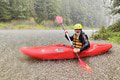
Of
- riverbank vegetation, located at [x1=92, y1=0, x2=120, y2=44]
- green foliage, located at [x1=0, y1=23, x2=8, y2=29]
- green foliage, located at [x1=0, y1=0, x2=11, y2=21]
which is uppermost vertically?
riverbank vegetation, located at [x1=92, y1=0, x2=120, y2=44]

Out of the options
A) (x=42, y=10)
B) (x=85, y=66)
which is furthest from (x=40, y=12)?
(x=85, y=66)

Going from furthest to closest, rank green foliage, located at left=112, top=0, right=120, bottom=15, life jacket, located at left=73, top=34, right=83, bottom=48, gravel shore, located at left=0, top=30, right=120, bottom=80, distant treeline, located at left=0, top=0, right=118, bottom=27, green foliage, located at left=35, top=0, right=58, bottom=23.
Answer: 1. green foliage, located at left=35, top=0, right=58, bottom=23
2. distant treeline, located at left=0, top=0, right=118, bottom=27
3. green foliage, located at left=112, top=0, right=120, bottom=15
4. life jacket, located at left=73, top=34, right=83, bottom=48
5. gravel shore, located at left=0, top=30, right=120, bottom=80

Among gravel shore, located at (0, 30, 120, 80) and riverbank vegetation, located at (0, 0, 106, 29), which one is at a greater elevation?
gravel shore, located at (0, 30, 120, 80)

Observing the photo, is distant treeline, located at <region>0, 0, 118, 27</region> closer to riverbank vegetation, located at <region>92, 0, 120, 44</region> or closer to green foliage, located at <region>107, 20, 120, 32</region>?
riverbank vegetation, located at <region>92, 0, 120, 44</region>

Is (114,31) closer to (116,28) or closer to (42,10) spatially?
(116,28)

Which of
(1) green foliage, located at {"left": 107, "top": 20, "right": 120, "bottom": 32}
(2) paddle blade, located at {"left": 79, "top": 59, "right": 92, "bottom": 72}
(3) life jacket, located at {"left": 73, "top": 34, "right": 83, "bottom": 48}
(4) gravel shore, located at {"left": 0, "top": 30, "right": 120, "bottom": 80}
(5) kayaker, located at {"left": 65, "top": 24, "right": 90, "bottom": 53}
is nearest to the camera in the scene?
(4) gravel shore, located at {"left": 0, "top": 30, "right": 120, "bottom": 80}

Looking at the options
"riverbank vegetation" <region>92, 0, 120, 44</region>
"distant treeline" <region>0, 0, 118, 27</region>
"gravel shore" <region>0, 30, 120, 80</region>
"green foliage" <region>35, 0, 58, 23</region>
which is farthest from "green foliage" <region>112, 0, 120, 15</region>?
"green foliage" <region>35, 0, 58, 23</region>

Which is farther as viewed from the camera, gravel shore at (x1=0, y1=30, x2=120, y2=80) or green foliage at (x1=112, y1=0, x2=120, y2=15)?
green foliage at (x1=112, y1=0, x2=120, y2=15)

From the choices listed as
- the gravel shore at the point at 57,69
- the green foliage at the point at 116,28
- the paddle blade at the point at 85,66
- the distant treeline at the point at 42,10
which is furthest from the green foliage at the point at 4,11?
the paddle blade at the point at 85,66

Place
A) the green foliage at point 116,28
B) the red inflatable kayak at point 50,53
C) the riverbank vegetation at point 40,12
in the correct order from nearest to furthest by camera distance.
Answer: the red inflatable kayak at point 50,53 < the green foliage at point 116,28 < the riverbank vegetation at point 40,12

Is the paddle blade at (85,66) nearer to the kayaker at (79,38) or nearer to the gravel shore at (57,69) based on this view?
the gravel shore at (57,69)

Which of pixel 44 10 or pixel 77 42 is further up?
pixel 77 42

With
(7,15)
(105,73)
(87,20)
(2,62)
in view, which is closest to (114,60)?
(105,73)

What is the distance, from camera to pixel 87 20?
61.9m
